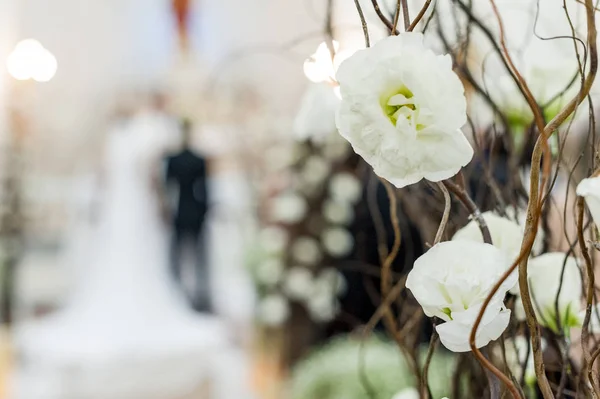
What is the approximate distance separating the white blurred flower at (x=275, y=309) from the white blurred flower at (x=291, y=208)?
1.14 ft

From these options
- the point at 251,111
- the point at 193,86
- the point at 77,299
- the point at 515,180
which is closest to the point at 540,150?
the point at 515,180

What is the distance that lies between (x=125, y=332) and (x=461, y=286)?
11.2ft

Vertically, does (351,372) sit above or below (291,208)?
below

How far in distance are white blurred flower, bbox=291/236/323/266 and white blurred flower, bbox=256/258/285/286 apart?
8 centimetres

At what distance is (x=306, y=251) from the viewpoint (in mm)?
Answer: 3078

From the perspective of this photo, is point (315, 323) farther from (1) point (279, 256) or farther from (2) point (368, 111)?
(2) point (368, 111)

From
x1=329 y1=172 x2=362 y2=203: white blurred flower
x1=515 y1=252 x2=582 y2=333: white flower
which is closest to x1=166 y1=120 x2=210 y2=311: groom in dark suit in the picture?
x1=329 y1=172 x2=362 y2=203: white blurred flower

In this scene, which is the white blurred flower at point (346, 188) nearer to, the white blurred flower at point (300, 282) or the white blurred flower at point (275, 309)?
the white blurred flower at point (300, 282)

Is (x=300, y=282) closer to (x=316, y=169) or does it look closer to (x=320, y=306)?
(x=320, y=306)

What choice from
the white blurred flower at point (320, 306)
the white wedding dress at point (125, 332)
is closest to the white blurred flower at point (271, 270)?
the white blurred flower at point (320, 306)

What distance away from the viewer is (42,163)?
272 inches

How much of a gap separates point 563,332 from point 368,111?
0.24 m

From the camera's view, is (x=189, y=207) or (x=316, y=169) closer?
(x=316, y=169)

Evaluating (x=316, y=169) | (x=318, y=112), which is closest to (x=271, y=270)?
(x=316, y=169)
